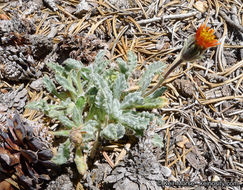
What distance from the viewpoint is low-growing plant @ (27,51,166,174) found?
176cm

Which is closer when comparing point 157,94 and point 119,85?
point 119,85

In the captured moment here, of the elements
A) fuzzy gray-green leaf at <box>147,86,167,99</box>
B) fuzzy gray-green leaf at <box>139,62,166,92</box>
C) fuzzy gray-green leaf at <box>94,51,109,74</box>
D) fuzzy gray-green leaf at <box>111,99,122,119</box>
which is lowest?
fuzzy gray-green leaf at <box>147,86,167,99</box>

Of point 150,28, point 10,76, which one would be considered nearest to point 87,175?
point 10,76

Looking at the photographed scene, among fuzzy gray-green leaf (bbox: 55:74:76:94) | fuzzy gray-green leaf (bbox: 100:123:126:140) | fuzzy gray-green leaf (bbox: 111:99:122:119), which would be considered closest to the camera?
fuzzy gray-green leaf (bbox: 100:123:126:140)

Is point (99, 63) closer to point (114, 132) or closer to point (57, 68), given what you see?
point (57, 68)

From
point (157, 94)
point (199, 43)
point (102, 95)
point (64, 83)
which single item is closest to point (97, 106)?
point (102, 95)

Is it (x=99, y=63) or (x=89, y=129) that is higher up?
(x=99, y=63)

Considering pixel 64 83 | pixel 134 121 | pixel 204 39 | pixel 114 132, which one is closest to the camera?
pixel 204 39

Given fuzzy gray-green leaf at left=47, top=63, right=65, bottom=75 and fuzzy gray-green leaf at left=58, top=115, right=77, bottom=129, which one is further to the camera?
fuzzy gray-green leaf at left=47, top=63, right=65, bottom=75

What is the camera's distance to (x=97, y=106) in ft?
6.10

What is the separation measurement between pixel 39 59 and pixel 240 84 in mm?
2201

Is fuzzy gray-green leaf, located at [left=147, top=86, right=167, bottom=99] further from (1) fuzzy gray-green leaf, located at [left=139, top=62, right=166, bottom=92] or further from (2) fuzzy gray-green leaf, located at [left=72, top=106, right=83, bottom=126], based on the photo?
(2) fuzzy gray-green leaf, located at [left=72, top=106, right=83, bottom=126]

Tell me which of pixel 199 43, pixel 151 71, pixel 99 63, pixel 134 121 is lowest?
pixel 134 121

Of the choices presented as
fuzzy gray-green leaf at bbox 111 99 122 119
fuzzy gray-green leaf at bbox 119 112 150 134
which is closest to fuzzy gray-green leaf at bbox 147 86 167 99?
fuzzy gray-green leaf at bbox 119 112 150 134
